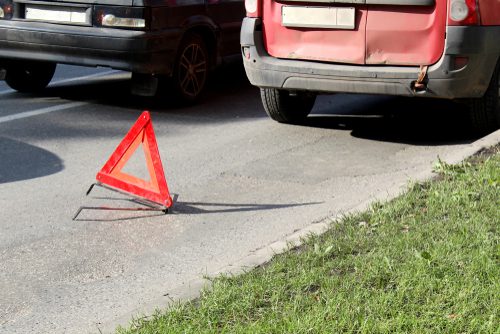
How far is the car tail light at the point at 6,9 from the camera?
10005mm

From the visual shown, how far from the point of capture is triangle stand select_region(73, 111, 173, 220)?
266 inches

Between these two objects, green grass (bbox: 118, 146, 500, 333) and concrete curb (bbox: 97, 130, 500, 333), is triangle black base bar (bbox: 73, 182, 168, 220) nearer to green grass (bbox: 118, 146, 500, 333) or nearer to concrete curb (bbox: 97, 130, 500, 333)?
concrete curb (bbox: 97, 130, 500, 333)

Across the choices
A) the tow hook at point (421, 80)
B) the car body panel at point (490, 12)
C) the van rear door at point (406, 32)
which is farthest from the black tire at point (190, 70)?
the car body panel at point (490, 12)

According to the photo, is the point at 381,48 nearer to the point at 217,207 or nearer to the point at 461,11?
the point at 461,11

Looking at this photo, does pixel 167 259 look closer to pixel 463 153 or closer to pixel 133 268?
pixel 133 268

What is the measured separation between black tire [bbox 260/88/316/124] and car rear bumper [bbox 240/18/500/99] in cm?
37

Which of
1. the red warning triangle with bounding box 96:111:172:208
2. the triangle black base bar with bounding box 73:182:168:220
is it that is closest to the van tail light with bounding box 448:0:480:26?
the red warning triangle with bounding box 96:111:172:208

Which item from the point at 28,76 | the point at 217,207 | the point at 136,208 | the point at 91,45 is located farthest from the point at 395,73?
the point at 28,76

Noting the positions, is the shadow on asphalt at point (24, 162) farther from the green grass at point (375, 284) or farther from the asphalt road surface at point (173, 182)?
the green grass at point (375, 284)

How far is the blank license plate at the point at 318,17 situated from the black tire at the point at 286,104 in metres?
0.65

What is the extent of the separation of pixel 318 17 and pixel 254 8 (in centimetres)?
62

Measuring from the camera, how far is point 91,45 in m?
9.72

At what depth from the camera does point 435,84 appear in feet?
27.0

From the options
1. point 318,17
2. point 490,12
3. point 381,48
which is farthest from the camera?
point 318,17
